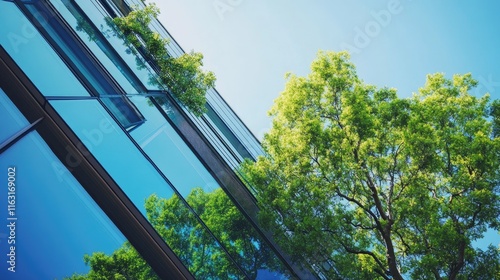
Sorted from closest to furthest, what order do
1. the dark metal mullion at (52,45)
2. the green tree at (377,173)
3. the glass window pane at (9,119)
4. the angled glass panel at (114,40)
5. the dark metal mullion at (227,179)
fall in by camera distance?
1. the glass window pane at (9,119)
2. the dark metal mullion at (52,45)
3. the green tree at (377,173)
4. the dark metal mullion at (227,179)
5. the angled glass panel at (114,40)

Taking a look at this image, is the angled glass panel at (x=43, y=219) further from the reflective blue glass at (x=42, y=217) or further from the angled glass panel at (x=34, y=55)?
the angled glass panel at (x=34, y=55)

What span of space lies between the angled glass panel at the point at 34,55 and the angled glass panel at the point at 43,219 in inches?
31.2

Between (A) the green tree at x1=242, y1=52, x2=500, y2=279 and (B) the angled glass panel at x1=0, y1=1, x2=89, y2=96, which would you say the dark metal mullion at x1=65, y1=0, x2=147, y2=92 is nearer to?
(B) the angled glass panel at x1=0, y1=1, x2=89, y2=96

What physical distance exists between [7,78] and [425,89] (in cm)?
1186

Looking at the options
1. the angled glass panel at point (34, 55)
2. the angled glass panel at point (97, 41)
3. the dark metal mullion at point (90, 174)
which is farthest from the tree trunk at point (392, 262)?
the angled glass panel at point (97, 41)

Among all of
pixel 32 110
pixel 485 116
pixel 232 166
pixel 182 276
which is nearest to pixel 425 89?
pixel 485 116

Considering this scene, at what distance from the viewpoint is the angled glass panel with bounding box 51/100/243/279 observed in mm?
5852

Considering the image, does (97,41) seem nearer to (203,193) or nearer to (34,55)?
(34,55)

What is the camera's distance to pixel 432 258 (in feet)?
29.6

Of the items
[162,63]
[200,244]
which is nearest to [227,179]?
[200,244]

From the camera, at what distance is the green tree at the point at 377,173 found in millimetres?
9359

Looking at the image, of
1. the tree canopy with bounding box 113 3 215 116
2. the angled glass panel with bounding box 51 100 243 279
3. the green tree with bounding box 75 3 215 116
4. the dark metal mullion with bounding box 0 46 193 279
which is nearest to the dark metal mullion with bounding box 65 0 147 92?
the green tree with bounding box 75 3 215 116

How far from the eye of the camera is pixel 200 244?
7.60 metres

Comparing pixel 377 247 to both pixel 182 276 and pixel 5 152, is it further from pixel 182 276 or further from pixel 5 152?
pixel 5 152
